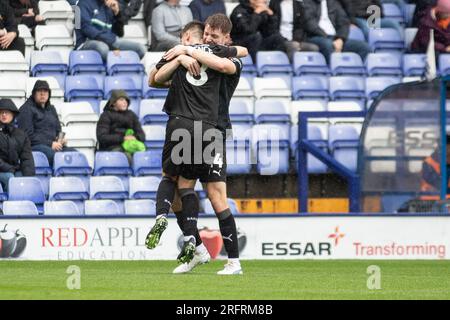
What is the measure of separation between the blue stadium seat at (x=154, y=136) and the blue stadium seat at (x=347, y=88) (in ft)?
9.34

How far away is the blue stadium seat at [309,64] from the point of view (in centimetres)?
2000

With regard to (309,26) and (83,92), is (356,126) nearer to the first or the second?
(309,26)

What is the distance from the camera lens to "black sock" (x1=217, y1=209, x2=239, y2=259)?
38.0 ft

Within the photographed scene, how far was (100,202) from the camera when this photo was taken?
54.1ft

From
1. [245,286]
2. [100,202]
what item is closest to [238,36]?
[100,202]

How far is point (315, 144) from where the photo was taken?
18.3 meters

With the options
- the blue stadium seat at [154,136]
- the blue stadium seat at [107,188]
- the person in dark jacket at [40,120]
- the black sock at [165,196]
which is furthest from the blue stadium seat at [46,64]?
the black sock at [165,196]

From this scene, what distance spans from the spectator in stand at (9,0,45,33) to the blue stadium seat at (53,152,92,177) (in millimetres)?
2961

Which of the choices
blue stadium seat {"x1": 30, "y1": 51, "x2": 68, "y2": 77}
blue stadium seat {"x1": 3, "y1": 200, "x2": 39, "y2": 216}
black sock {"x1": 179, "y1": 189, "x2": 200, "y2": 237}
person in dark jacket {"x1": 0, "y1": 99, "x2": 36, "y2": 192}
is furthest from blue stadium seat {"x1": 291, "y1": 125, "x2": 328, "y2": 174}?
black sock {"x1": 179, "y1": 189, "x2": 200, "y2": 237}

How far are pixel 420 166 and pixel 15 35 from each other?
20.1ft

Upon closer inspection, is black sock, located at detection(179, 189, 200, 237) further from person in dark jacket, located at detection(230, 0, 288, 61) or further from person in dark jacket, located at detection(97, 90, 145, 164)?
person in dark jacket, located at detection(230, 0, 288, 61)

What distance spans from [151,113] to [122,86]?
26.6 inches

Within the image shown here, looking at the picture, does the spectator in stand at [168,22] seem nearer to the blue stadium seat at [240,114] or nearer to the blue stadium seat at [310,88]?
the blue stadium seat at [240,114]

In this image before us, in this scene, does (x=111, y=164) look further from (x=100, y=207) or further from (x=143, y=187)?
(x=100, y=207)
